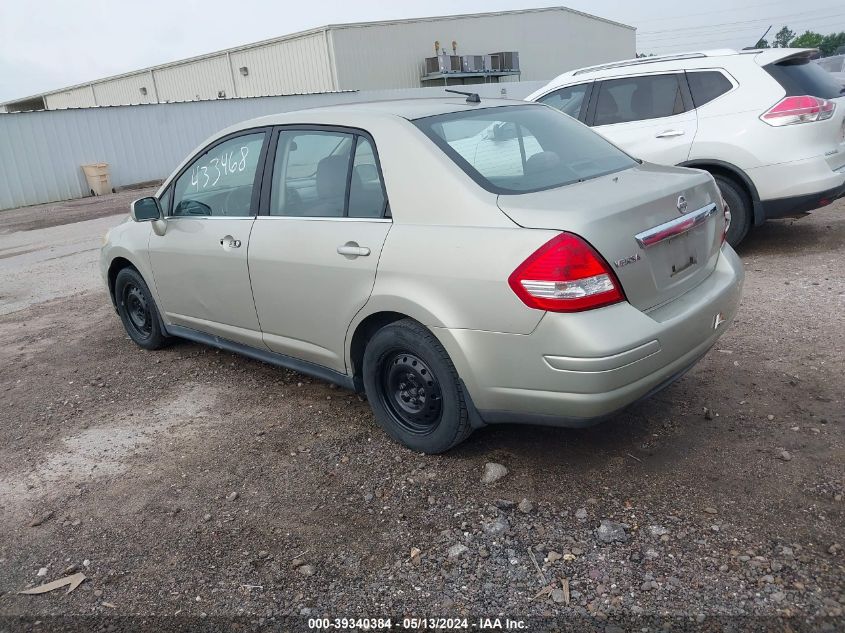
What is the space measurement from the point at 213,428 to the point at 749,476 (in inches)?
113

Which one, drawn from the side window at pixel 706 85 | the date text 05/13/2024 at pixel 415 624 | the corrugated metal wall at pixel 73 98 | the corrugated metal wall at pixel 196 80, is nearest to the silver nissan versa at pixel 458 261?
the date text 05/13/2024 at pixel 415 624

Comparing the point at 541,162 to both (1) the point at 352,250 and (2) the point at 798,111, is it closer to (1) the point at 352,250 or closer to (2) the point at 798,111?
(1) the point at 352,250

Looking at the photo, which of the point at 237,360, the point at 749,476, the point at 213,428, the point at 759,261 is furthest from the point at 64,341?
the point at 759,261

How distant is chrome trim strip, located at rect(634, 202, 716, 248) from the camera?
308 cm

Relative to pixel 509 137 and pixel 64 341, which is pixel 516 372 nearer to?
pixel 509 137

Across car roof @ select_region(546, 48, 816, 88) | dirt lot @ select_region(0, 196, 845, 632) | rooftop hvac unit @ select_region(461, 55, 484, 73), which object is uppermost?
rooftop hvac unit @ select_region(461, 55, 484, 73)

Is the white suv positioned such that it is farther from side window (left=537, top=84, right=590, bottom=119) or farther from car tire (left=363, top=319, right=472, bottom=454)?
car tire (left=363, top=319, right=472, bottom=454)

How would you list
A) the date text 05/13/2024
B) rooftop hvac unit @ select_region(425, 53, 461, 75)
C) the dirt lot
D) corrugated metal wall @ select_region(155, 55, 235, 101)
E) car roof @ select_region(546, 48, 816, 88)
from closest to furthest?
1. the date text 05/13/2024
2. the dirt lot
3. car roof @ select_region(546, 48, 816, 88)
4. rooftop hvac unit @ select_region(425, 53, 461, 75)
5. corrugated metal wall @ select_region(155, 55, 235, 101)

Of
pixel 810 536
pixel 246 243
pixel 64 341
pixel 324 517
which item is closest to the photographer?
pixel 810 536

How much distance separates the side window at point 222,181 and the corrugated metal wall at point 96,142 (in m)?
18.0

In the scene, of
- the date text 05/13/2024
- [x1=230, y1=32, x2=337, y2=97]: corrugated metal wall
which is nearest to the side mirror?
the date text 05/13/2024

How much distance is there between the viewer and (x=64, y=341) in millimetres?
6191

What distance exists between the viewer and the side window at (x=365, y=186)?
3.56 m

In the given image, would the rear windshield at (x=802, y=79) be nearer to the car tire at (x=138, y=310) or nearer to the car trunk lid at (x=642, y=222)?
the car trunk lid at (x=642, y=222)
